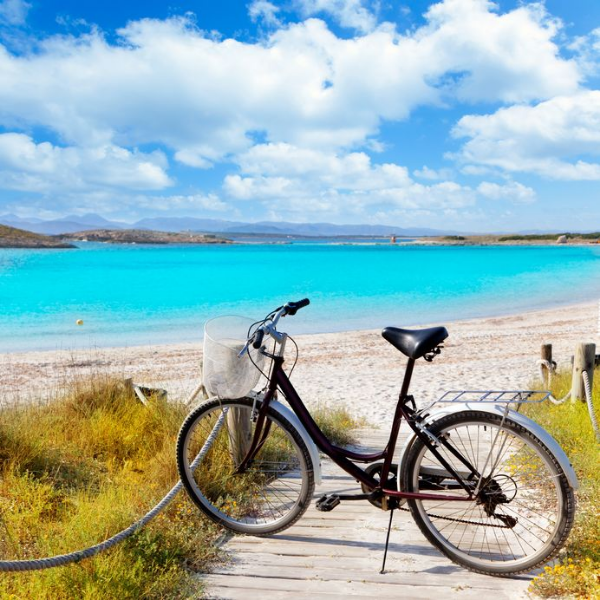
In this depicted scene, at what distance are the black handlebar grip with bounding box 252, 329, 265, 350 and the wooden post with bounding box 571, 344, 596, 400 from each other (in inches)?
144

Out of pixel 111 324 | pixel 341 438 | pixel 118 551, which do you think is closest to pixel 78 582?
pixel 118 551

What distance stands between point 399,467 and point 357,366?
32.6ft

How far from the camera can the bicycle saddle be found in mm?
3035

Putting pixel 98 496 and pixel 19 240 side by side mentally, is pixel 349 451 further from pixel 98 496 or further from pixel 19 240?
pixel 19 240

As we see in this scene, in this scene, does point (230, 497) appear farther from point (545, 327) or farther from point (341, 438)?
point (545, 327)

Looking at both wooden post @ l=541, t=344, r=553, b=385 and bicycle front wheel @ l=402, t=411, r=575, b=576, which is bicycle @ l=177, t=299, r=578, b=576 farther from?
wooden post @ l=541, t=344, r=553, b=385

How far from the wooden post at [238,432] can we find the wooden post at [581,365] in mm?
3444

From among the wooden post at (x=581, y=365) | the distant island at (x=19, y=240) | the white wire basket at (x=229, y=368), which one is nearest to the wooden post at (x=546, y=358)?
the wooden post at (x=581, y=365)

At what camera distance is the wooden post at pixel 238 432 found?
160 inches

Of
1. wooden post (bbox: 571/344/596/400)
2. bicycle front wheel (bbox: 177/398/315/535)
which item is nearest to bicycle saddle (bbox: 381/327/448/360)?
bicycle front wheel (bbox: 177/398/315/535)

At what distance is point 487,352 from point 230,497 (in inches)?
470

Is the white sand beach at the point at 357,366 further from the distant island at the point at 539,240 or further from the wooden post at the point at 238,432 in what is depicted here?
the distant island at the point at 539,240

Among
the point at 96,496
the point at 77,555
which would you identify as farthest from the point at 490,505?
the point at 96,496

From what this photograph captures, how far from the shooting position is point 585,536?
3.29 metres
